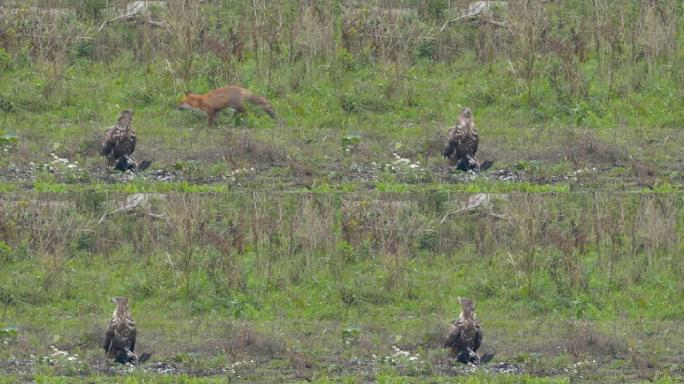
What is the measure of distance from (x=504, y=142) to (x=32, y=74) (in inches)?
239

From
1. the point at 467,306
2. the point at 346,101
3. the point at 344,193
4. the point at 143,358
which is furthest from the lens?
the point at 346,101

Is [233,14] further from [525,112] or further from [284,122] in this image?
[525,112]

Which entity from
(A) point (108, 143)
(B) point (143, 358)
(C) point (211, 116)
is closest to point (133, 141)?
(A) point (108, 143)

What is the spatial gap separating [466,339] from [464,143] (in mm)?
3096

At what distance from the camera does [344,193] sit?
2098 centimetres

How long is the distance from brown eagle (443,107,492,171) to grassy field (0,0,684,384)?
0.18 m

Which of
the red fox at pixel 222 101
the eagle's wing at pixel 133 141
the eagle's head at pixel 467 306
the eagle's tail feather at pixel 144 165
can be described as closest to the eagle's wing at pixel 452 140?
the red fox at pixel 222 101

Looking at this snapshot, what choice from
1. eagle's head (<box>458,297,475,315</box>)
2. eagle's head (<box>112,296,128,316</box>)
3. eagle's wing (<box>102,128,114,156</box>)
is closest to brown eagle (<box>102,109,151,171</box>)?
eagle's wing (<box>102,128,114,156</box>)

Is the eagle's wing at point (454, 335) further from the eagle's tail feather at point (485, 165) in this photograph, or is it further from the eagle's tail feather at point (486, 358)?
the eagle's tail feather at point (485, 165)

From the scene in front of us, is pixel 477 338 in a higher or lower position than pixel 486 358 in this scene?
higher

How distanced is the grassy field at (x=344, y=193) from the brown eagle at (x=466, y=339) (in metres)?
0.26

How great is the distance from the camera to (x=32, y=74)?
2306 cm

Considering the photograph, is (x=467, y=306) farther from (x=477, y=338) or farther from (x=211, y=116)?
(x=211, y=116)

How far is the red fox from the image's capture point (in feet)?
71.3
